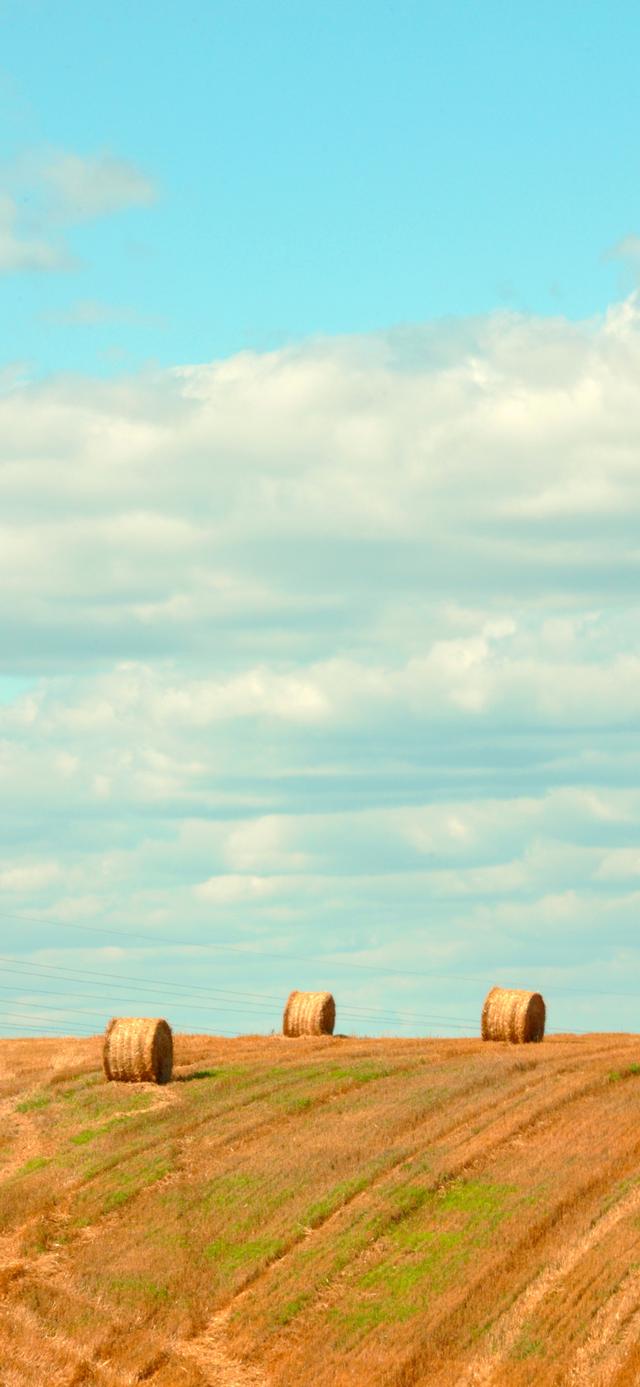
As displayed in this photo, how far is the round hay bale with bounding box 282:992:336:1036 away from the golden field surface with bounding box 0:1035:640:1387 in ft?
19.1

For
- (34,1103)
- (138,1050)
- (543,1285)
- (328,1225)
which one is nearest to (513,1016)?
(138,1050)

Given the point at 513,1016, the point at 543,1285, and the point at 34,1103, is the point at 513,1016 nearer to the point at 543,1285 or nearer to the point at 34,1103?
the point at 34,1103

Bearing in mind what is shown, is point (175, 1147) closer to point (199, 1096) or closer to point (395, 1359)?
point (199, 1096)

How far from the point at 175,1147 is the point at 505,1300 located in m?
9.69

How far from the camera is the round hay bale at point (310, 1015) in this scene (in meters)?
41.8

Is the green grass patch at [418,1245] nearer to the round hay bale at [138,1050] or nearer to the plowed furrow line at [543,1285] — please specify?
the plowed furrow line at [543,1285]

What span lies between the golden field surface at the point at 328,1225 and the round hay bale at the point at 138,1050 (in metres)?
0.39

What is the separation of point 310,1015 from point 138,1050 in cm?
849

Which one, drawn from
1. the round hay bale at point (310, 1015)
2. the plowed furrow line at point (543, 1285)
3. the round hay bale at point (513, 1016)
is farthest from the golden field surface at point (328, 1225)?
the round hay bale at point (310, 1015)

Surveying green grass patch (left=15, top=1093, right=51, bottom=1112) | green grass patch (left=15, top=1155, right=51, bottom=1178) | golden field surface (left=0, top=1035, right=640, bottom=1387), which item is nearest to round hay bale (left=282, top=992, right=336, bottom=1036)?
golden field surface (left=0, top=1035, right=640, bottom=1387)

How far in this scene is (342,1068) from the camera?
35.2 metres

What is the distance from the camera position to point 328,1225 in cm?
2467

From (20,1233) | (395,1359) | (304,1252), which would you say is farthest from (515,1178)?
(20,1233)

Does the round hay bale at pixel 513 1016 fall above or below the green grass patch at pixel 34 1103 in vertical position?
above
